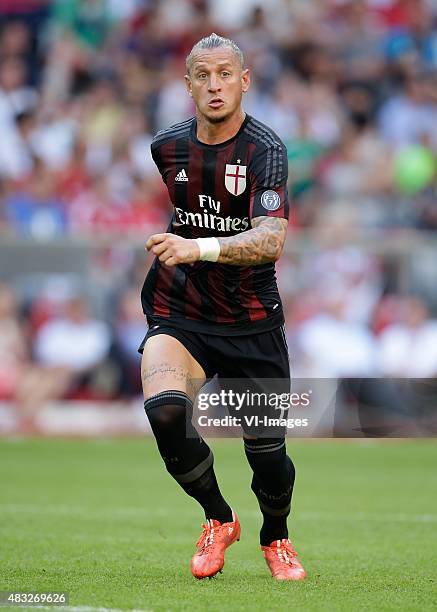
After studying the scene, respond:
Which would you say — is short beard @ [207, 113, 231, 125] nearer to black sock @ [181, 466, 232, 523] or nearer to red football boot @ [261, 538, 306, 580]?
black sock @ [181, 466, 232, 523]

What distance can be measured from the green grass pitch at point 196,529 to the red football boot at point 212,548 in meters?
0.07

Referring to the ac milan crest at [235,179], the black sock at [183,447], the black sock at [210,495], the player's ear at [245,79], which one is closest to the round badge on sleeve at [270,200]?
the ac milan crest at [235,179]

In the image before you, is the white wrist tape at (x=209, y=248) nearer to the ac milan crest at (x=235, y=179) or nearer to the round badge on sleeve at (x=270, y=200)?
the round badge on sleeve at (x=270, y=200)

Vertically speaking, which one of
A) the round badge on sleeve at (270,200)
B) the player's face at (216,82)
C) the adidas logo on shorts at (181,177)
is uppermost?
the player's face at (216,82)

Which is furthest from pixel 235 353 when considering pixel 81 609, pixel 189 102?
pixel 189 102

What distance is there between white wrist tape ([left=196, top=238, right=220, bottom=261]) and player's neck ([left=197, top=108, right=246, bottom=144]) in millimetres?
734

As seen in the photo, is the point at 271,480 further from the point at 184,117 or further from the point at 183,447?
the point at 184,117

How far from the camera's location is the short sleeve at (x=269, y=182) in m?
5.84

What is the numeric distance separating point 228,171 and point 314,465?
7030 millimetres

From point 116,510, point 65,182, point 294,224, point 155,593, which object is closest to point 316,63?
point 294,224

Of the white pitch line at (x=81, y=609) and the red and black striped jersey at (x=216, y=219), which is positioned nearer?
the white pitch line at (x=81, y=609)

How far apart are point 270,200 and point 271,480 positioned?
1.45 metres

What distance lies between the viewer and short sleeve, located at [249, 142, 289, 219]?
230 inches

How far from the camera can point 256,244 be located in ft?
18.6
